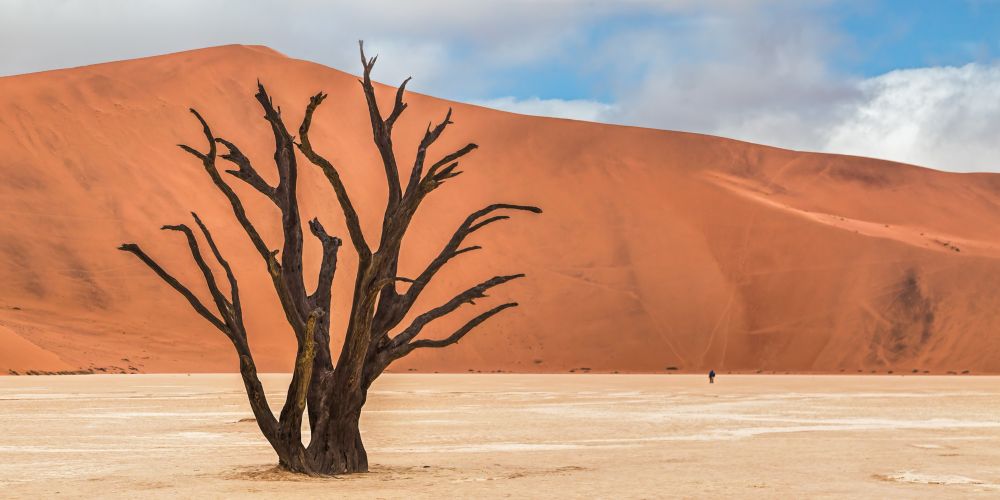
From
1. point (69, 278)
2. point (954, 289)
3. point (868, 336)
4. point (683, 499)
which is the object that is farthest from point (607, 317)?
point (683, 499)

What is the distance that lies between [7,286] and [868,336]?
4791cm

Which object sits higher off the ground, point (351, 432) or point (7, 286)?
point (7, 286)

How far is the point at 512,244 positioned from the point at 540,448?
60.7 meters

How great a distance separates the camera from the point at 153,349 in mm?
62344

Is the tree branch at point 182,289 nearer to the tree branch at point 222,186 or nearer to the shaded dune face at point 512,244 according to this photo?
the tree branch at point 222,186

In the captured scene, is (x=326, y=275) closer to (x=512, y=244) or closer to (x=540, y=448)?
(x=540, y=448)

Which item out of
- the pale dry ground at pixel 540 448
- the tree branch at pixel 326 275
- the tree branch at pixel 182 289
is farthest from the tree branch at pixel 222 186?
the pale dry ground at pixel 540 448

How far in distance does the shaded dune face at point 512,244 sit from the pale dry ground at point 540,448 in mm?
31530

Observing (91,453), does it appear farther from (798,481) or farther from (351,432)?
(798,481)

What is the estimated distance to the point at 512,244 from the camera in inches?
3118

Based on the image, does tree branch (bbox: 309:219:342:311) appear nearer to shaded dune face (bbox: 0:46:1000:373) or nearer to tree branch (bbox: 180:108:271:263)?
tree branch (bbox: 180:108:271:263)

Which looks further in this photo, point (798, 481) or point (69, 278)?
point (69, 278)

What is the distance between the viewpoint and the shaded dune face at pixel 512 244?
66875 mm

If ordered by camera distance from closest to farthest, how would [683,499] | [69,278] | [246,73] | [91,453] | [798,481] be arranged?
[683,499]
[798,481]
[91,453]
[69,278]
[246,73]
